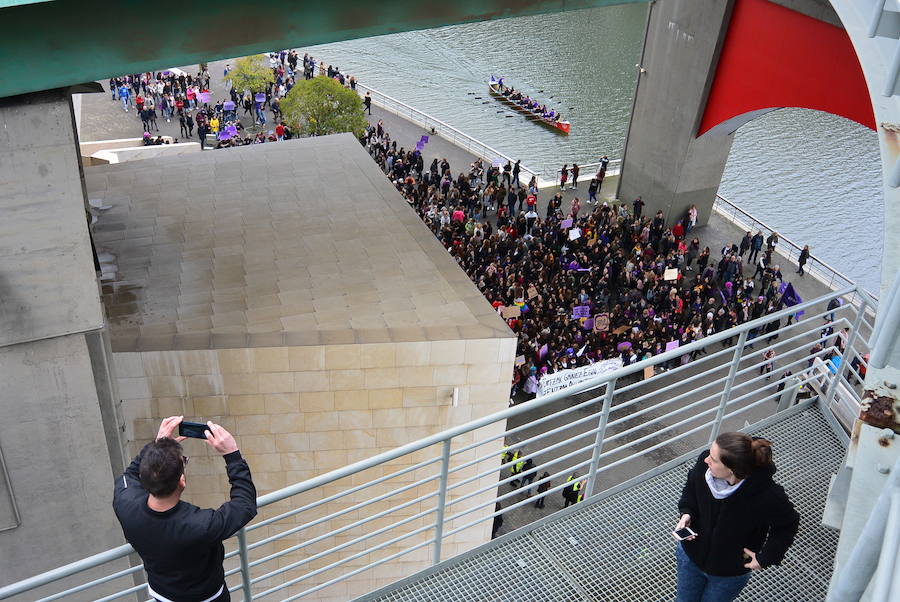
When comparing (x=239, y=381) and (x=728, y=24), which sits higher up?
(x=728, y=24)

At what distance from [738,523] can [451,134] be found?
3063 cm

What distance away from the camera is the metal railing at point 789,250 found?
2314 cm

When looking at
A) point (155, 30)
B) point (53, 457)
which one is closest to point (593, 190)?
point (155, 30)

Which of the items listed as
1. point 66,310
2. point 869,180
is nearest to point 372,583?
point 66,310

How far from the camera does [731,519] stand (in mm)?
3770

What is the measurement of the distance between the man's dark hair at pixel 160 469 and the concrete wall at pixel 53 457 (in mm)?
6748

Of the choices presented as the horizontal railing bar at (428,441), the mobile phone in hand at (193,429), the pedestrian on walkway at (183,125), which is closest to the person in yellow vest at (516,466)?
the horizontal railing bar at (428,441)

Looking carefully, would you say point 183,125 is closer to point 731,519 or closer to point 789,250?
point 789,250

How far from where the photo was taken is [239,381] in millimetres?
11023

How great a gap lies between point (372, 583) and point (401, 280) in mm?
5337

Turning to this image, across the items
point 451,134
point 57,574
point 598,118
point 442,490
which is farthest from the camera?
point 598,118

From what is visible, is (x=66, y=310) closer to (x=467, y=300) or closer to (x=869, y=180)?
(x=467, y=300)

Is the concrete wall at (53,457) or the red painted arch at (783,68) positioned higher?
the red painted arch at (783,68)

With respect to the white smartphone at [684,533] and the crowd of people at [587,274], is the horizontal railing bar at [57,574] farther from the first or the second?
the crowd of people at [587,274]
